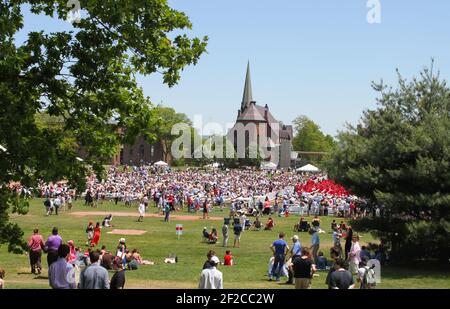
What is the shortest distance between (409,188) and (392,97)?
12.2 ft

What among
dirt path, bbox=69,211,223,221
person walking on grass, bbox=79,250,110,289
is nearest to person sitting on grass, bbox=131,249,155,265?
person walking on grass, bbox=79,250,110,289

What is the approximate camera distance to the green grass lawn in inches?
717

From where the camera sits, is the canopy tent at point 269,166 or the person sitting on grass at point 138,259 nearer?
the person sitting on grass at point 138,259

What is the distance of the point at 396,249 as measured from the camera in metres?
22.5

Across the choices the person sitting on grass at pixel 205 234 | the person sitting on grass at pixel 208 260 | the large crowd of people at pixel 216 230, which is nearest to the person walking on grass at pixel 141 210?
the large crowd of people at pixel 216 230

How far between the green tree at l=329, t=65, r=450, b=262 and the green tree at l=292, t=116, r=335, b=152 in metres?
166

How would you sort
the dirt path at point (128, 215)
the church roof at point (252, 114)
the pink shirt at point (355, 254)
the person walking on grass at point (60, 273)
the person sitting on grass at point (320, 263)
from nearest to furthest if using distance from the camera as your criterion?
the person walking on grass at point (60, 273) < the pink shirt at point (355, 254) < the person sitting on grass at point (320, 263) < the dirt path at point (128, 215) < the church roof at point (252, 114)

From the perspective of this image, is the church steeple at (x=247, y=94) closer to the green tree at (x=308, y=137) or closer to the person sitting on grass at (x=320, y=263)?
the green tree at (x=308, y=137)

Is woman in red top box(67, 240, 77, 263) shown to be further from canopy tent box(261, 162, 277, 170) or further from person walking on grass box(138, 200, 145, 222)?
canopy tent box(261, 162, 277, 170)

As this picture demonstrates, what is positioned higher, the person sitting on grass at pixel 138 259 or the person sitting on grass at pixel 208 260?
the person sitting on grass at pixel 208 260

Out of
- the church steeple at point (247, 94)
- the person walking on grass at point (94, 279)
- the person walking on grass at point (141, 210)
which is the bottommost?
the person walking on grass at point (94, 279)

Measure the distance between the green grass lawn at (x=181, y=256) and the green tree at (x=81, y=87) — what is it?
5.12m

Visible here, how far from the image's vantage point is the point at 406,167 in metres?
21.2

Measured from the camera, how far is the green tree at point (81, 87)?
12.2 meters
